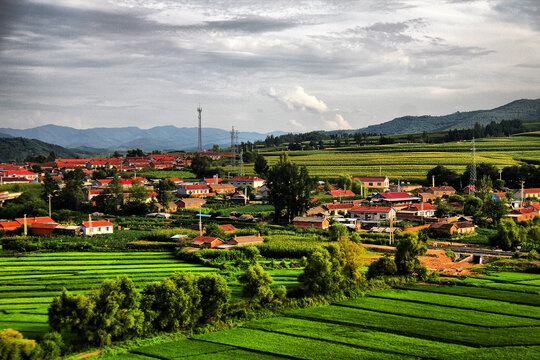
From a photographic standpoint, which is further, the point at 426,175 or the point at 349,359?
the point at 426,175

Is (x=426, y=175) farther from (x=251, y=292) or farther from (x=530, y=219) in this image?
(x=251, y=292)

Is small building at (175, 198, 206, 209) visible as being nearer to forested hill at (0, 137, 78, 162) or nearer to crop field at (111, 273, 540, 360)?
crop field at (111, 273, 540, 360)

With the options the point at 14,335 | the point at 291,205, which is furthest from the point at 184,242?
the point at 14,335

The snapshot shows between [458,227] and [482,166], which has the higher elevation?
[482,166]

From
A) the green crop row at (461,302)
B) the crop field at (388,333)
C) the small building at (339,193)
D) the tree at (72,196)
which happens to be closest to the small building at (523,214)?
the small building at (339,193)

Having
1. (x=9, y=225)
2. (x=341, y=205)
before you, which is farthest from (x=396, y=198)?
(x=9, y=225)

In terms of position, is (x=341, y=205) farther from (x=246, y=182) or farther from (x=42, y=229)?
(x=42, y=229)
